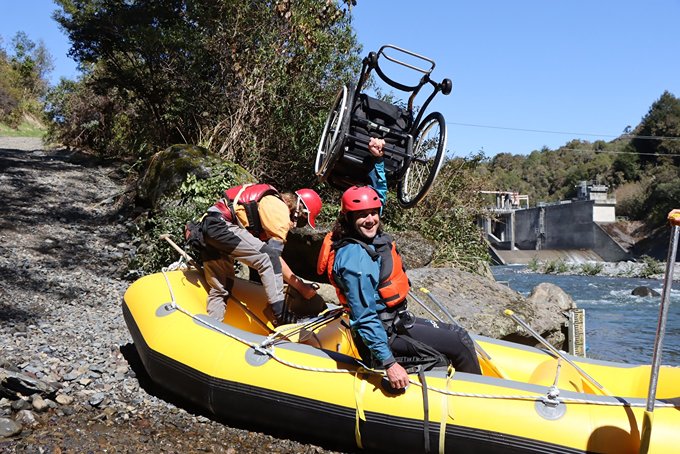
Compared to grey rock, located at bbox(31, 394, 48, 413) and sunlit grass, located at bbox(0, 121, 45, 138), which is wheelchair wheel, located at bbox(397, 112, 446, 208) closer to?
grey rock, located at bbox(31, 394, 48, 413)

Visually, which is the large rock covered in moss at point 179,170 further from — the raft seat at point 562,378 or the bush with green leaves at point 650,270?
the bush with green leaves at point 650,270

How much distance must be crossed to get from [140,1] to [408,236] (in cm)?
830

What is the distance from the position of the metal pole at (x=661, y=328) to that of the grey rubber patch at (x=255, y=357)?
2132mm

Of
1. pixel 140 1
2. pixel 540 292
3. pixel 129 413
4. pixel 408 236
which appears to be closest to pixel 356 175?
pixel 129 413

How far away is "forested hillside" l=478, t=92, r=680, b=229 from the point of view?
46406mm

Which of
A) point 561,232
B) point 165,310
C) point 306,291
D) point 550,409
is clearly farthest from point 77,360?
point 561,232

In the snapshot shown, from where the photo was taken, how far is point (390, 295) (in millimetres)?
3451

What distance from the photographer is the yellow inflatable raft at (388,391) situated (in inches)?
121

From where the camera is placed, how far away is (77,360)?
466cm

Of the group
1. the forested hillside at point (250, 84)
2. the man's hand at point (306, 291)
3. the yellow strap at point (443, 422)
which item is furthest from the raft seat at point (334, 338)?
the forested hillside at point (250, 84)

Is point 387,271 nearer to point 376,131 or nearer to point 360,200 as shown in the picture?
point 360,200

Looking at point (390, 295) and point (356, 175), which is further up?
point (356, 175)

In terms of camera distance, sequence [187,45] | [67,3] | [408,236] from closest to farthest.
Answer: [408,236] → [187,45] → [67,3]

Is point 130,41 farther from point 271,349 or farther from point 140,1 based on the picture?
point 271,349
